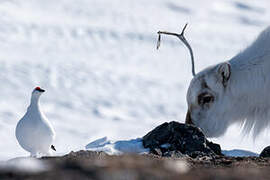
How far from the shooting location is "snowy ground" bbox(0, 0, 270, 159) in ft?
69.2

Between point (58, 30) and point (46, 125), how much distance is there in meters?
19.5

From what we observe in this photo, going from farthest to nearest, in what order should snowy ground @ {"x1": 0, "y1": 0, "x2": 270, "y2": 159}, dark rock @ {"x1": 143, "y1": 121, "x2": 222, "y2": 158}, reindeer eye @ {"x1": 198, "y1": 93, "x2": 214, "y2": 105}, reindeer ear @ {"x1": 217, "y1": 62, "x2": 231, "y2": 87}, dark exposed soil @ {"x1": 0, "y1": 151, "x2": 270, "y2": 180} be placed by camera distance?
snowy ground @ {"x1": 0, "y1": 0, "x2": 270, "y2": 159} → reindeer eye @ {"x1": 198, "y1": 93, "x2": 214, "y2": 105} → reindeer ear @ {"x1": 217, "y1": 62, "x2": 231, "y2": 87} → dark rock @ {"x1": 143, "y1": 121, "x2": 222, "y2": 158} → dark exposed soil @ {"x1": 0, "y1": 151, "x2": 270, "y2": 180}

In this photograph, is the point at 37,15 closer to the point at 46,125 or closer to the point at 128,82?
the point at 128,82

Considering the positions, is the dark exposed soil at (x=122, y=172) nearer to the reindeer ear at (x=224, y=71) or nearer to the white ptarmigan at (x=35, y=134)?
the white ptarmigan at (x=35, y=134)

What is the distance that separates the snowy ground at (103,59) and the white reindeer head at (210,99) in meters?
8.17

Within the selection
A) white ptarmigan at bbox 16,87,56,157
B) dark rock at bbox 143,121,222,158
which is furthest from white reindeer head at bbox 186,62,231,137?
white ptarmigan at bbox 16,87,56,157

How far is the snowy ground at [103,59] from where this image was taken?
2109cm

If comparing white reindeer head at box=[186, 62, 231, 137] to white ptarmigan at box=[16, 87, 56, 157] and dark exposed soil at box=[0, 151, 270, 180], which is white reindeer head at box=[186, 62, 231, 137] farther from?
dark exposed soil at box=[0, 151, 270, 180]

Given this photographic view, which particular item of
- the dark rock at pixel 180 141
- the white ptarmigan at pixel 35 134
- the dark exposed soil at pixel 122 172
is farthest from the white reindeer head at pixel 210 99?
the dark exposed soil at pixel 122 172

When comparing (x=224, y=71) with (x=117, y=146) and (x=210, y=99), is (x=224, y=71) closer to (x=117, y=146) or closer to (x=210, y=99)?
(x=210, y=99)

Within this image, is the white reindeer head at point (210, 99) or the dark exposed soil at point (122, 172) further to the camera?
the white reindeer head at point (210, 99)

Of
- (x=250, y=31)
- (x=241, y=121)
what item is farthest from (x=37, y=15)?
(x=241, y=121)

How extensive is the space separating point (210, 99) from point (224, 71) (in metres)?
0.42

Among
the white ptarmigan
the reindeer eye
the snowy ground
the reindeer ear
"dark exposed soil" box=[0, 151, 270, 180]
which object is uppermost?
the snowy ground
